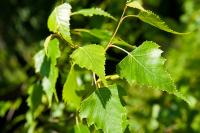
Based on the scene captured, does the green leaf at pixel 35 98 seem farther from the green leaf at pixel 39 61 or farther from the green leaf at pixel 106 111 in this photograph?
the green leaf at pixel 106 111

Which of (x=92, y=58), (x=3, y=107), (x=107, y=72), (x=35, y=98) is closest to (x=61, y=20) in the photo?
(x=92, y=58)

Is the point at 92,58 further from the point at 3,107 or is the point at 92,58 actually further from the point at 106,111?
the point at 3,107

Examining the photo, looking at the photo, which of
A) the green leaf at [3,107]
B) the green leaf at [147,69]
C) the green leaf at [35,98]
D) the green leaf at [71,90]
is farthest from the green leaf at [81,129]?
the green leaf at [3,107]

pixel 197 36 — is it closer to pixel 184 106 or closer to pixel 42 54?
pixel 184 106

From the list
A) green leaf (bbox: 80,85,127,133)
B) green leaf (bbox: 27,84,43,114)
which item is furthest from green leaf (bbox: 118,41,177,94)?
green leaf (bbox: 27,84,43,114)

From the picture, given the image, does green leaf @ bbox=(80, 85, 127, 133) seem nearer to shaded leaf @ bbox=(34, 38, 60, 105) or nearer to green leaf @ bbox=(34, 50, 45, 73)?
shaded leaf @ bbox=(34, 38, 60, 105)

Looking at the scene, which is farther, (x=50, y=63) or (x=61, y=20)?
(x=50, y=63)
